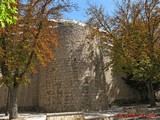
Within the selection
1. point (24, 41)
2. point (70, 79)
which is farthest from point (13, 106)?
point (70, 79)

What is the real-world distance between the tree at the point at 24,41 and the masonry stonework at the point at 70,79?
18.3 ft

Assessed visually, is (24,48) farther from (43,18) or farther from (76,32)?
(76,32)

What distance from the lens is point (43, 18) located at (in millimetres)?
13648

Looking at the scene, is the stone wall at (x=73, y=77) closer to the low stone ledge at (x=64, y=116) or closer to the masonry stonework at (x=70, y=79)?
the masonry stonework at (x=70, y=79)

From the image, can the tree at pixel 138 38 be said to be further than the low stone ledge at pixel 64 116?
Yes

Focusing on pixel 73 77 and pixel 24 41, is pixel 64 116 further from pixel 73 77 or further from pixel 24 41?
pixel 73 77

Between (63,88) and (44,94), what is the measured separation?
1732 mm

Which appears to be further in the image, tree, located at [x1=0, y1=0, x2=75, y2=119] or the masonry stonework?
the masonry stonework

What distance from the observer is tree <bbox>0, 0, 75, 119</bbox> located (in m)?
13.1

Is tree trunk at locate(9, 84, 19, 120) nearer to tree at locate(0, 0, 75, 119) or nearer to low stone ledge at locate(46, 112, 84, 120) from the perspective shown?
tree at locate(0, 0, 75, 119)

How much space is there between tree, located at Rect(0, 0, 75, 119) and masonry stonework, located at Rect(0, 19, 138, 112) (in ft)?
18.3

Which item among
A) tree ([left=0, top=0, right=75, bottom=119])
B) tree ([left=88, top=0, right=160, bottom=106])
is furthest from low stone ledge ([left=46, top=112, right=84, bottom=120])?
tree ([left=88, top=0, right=160, bottom=106])

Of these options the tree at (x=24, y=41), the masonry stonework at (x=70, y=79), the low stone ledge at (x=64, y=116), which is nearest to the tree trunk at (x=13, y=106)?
the tree at (x=24, y=41)

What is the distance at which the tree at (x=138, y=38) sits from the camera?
56.1 ft
